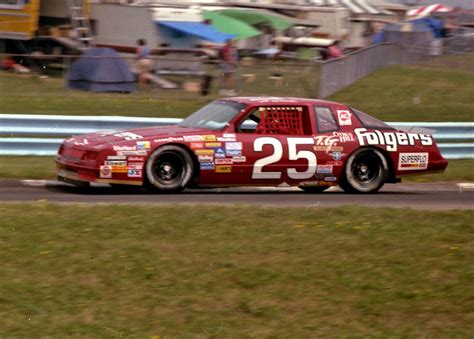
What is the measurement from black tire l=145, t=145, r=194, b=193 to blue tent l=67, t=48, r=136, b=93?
10.6 m

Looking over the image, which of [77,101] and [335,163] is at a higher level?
[77,101]

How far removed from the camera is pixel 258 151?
12844mm

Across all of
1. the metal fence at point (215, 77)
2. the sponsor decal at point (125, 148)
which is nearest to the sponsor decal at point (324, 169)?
the sponsor decal at point (125, 148)

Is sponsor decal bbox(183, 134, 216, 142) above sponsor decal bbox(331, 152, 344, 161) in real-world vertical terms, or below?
above

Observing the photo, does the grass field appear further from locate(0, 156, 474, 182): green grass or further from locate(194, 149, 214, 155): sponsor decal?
locate(194, 149, 214, 155): sponsor decal

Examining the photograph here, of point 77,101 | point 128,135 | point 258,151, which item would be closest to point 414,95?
point 77,101

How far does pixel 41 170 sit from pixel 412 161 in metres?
5.16

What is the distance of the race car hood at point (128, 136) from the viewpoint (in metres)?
12.3

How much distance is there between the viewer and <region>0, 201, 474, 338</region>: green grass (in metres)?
7.61

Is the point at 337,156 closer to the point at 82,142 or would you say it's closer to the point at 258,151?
the point at 258,151

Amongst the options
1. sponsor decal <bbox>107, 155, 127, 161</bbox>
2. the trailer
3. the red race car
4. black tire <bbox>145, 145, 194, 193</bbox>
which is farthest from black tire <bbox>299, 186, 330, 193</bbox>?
the trailer

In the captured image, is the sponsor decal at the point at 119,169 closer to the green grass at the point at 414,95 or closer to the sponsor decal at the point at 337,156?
the sponsor decal at the point at 337,156

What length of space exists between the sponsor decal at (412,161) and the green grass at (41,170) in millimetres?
2342

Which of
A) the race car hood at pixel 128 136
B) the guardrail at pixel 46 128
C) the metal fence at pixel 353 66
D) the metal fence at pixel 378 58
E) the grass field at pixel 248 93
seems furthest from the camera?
the metal fence at pixel 378 58
